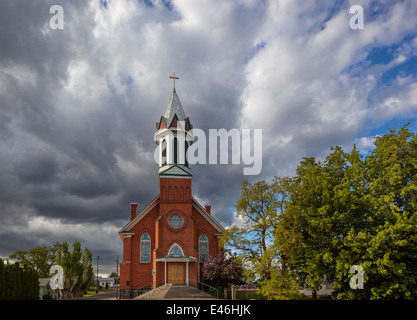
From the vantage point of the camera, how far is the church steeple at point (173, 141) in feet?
124

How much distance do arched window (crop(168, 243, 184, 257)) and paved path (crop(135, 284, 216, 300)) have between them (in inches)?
135

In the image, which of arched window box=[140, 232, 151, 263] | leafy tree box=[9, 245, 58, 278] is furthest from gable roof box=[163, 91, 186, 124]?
leafy tree box=[9, 245, 58, 278]

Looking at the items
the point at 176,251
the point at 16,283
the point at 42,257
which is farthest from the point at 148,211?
the point at 42,257

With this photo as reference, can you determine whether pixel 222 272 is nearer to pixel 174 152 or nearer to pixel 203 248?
pixel 203 248

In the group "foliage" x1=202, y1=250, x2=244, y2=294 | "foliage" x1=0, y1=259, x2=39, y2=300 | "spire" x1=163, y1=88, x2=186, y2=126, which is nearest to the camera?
"foliage" x1=0, y1=259, x2=39, y2=300

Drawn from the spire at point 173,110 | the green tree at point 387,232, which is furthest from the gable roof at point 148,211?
the green tree at point 387,232

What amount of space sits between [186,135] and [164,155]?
3.25 m

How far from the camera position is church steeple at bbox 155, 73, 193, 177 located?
3791cm

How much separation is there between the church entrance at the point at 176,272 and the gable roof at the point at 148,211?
17.7 ft

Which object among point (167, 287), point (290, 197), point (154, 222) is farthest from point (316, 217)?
point (154, 222)

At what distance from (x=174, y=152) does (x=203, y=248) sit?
1059cm

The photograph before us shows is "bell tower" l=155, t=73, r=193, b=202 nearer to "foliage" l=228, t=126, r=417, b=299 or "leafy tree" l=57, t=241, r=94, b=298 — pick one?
"foliage" l=228, t=126, r=417, b=299

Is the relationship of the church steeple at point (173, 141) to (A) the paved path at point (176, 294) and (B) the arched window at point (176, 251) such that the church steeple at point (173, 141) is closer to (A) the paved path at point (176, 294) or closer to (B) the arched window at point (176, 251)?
(B) the arched window at point (176, 251)

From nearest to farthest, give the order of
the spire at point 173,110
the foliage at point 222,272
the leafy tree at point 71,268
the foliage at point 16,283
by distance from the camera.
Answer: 1. the foliage at point 16,283
2. the foliage at point 222,272
3. the spire at point 173,110
4. the leafy tree at point 71,268
